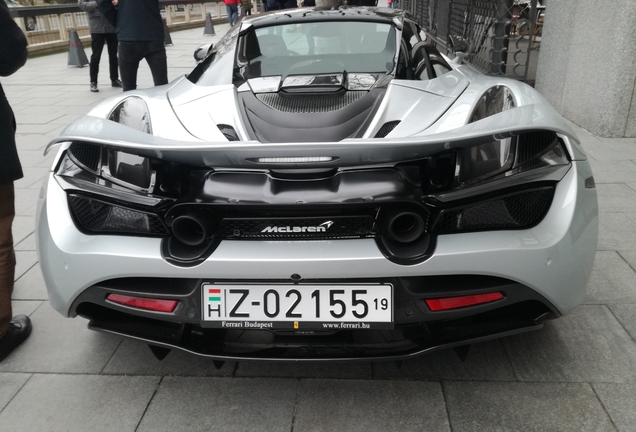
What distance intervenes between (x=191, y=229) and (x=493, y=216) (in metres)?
1.00

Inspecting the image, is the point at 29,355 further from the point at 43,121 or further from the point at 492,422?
the point at 43,121

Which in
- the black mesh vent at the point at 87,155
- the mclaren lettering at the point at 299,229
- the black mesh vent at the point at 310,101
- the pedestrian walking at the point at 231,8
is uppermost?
the black mesh vent at the point at 310,101

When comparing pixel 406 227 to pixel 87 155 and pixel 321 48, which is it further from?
pixel 321 48

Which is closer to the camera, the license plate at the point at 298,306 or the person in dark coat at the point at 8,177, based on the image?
the license plate at the point at 298,306

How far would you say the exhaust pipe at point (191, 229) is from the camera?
1.86 metres

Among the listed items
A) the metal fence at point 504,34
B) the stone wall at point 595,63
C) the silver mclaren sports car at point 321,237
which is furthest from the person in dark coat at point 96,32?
the silver mclaren sports car at point 321,237

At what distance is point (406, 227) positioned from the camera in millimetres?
1860

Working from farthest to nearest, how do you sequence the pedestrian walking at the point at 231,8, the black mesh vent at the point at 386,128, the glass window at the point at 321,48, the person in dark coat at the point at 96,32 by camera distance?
the pedestrian walking at the point at 231,8
the person in dark coat at the point at 96,32
the glass window at the point at 321,48
the black mesh vent at the point at 386,128

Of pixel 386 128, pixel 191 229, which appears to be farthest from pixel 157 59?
pixel 191 229

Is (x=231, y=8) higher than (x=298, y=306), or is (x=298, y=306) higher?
(x=298, y=306)

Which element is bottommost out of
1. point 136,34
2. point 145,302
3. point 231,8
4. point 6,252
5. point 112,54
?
point 231,8

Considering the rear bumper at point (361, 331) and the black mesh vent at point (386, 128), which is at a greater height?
the black mesh vent at point (386, 128)

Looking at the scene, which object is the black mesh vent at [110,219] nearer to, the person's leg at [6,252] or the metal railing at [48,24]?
the person's leg at [6,252]

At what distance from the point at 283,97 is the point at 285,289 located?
0.99 meters
